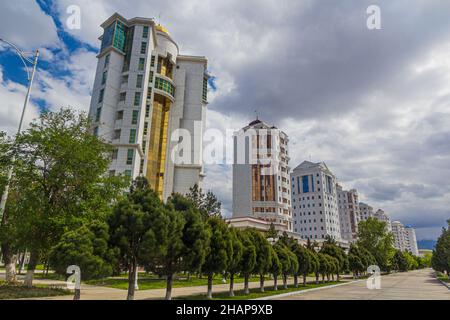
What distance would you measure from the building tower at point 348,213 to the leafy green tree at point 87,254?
466ft

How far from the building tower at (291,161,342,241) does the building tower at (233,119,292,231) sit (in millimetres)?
24236

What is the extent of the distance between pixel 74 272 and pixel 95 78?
49.9 m

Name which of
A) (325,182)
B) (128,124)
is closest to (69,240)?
(128,124)

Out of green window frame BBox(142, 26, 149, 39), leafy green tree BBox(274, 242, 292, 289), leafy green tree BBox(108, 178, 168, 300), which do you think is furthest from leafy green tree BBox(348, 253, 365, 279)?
green window frame BBox(142, 26, 149, 39)

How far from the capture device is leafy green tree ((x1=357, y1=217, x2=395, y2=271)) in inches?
2601

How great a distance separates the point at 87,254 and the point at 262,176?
8053 centimetres

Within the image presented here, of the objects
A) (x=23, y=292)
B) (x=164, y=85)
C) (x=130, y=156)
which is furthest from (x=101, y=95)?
(x=23, y=292)

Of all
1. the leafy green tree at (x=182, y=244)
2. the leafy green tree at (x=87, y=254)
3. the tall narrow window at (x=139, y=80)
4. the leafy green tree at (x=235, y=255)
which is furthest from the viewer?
the tall narrow window at (x=139, y=80)

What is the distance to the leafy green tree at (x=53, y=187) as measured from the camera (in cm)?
2027

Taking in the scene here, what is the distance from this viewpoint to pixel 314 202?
113 metres

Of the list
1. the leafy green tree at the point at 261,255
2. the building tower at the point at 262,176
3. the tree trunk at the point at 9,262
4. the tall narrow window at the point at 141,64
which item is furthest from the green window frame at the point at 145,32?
the building tower at the point at 262,176

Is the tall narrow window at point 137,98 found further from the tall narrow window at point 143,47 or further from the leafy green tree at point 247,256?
the leafy green tree at point 247,256

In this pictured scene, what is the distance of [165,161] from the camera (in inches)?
2421

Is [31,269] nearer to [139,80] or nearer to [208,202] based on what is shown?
[208,202]
